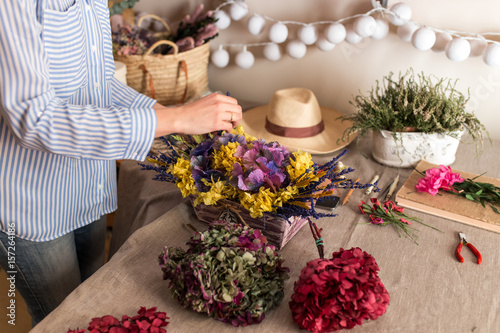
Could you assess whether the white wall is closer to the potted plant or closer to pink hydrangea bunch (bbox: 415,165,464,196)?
the potted plant

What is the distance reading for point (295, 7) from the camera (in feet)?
5.39

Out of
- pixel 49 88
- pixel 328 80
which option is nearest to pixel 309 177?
pixel 49 88

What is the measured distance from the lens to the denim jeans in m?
1.01

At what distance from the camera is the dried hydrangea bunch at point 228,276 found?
0.75 metres

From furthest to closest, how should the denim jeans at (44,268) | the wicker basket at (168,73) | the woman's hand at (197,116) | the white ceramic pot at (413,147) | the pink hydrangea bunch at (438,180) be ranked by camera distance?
the wicker basket at (168,73)
the white ceramic pot at (413,147)
the pink hydrangea bunch at (438,180)
the denim jeans at (44,268)
the woman's hand at (197,116)

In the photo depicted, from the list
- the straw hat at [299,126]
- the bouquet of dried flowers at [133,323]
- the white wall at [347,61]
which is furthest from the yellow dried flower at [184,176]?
the white wall at [347,61]

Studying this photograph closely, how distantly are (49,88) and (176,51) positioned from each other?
858 mm

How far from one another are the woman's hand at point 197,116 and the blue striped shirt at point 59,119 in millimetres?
29

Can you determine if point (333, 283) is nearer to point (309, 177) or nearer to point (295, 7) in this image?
point (309, 177)

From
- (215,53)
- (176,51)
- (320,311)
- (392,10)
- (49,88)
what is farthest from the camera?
(215,53)

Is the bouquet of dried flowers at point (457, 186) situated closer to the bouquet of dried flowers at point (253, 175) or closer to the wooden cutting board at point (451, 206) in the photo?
the wooden cutting board at point (451, 206)

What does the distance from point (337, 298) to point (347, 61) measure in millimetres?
1122

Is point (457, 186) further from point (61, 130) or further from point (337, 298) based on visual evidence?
point (61, 130)

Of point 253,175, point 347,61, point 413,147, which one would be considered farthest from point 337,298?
point 347,61
